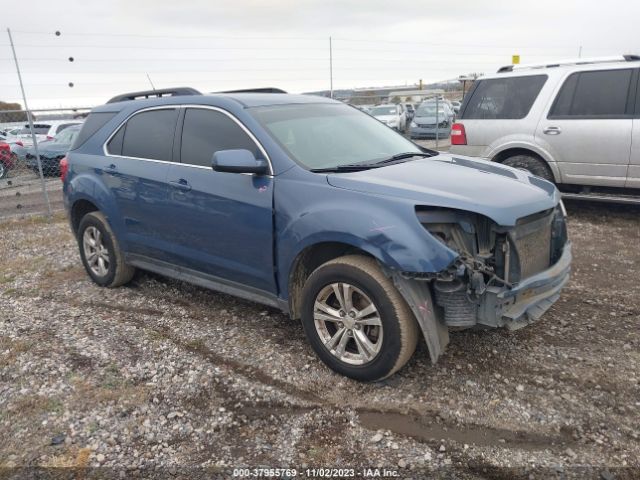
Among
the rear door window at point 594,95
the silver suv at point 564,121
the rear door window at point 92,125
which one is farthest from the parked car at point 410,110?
the rear door window at point 92,125

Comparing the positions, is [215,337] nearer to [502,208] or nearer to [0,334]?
[0,334]

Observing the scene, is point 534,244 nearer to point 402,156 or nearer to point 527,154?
point 402,156

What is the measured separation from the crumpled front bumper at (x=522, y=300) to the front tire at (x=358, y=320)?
0.45 m

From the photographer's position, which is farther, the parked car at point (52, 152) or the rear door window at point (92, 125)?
the parked car at point (52, 152)

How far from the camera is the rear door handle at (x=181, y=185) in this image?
410cm

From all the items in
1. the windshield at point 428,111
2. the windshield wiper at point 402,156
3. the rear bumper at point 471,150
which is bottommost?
the windshield at point 428,111

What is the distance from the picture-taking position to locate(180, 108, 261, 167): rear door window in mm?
3896

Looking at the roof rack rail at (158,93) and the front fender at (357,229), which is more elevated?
the roof rack rail at (158,93)

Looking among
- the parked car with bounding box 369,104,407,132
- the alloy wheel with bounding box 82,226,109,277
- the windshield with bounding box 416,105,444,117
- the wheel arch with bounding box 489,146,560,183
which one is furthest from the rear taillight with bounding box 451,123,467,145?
the parked car with bounding box 369,104,407,132

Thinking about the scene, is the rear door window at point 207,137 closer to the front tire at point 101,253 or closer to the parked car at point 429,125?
the front tire at point 101,253

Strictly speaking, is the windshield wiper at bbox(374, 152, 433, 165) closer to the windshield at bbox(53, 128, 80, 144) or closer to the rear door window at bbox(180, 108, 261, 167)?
the rear door window at bbox(180, 108, 261, 167)

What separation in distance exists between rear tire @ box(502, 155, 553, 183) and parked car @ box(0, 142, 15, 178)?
12746 millimetres

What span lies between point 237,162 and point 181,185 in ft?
2.70

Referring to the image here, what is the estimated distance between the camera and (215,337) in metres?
4.17
